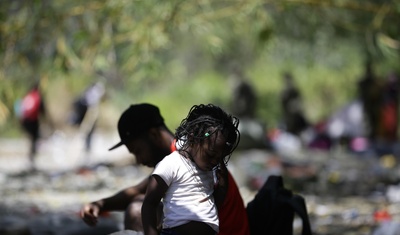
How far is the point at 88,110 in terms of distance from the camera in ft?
56.1

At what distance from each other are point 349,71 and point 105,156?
10.7 m

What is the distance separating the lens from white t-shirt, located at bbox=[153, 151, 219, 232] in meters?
4.45

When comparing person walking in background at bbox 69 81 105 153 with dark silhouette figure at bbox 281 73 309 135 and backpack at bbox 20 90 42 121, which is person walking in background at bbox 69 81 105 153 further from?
dark silhouette figure at bbox 281 73 309 135

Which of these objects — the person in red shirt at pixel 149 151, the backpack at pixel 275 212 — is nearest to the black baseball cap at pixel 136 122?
the person in red shirt at pixel 149 151

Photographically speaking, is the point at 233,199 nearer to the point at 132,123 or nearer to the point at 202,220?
the point at 202,220

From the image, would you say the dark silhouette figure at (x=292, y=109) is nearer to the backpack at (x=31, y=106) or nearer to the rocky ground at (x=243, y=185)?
the rocky ground at (x=243, y=185)

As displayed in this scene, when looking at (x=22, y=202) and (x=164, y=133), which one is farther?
(x=22, y=202)

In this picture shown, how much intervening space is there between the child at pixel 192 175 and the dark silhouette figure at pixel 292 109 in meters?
16.1

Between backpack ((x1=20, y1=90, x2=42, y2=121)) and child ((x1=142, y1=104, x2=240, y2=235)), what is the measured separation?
461 inches

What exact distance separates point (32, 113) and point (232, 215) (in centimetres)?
1182

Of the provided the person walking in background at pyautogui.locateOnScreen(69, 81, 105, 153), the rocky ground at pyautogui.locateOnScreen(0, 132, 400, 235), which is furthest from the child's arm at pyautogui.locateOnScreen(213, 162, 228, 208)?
the person walking in background at pyautogui.locateOnScreen(69, 81, 105, 153)

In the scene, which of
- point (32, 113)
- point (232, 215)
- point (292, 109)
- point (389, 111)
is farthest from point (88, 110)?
point (232, 215)

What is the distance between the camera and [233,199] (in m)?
4.88

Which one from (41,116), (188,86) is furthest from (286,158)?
(188,86)
